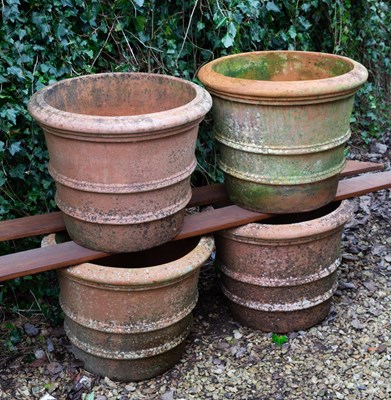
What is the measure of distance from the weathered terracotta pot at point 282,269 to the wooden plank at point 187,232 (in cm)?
7

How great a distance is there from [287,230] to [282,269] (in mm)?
207


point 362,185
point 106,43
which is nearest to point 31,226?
point 106,43

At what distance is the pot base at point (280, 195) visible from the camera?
9.30 feet

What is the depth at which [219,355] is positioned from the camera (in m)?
2.95

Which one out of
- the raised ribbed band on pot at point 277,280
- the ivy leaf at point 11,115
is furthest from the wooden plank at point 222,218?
the ivy leaf at point 11,115

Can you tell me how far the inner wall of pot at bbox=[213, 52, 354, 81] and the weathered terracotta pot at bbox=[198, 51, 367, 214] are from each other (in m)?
0.12

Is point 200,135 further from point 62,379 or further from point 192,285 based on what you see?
point 62,379

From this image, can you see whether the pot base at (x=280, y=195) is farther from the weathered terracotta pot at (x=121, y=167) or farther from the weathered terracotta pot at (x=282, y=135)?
the weathered terracotta pot at (x=121, y=167)

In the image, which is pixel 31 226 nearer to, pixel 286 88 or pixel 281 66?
pixel 286 88

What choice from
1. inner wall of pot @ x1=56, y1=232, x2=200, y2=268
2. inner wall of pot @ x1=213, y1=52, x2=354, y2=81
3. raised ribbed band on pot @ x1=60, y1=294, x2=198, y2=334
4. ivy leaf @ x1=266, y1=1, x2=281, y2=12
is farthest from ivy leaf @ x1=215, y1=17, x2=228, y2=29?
raised ribbed band on pot @ x1=60, y1=294, x2=198, y2=334

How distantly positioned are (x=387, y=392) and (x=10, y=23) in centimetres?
226

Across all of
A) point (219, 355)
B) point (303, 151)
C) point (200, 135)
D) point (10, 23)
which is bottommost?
point (219, 355)

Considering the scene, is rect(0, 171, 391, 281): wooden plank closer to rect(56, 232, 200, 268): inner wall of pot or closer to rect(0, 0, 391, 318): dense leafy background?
rect(56, 232, 200, 268): inner wall of pot

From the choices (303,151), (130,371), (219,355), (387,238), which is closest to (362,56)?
(387,238)
